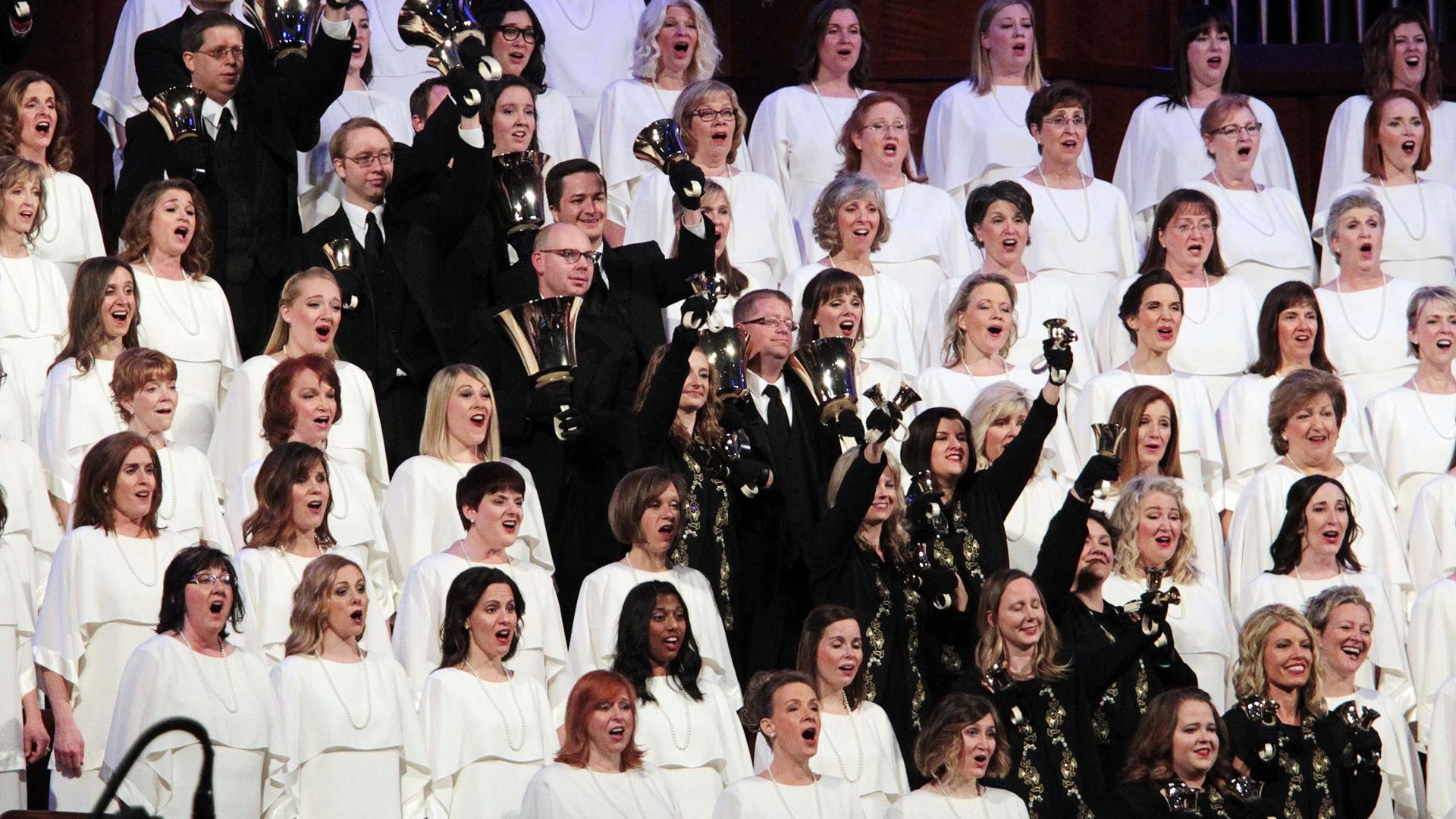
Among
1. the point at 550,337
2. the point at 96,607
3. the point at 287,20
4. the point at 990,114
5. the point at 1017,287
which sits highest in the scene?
the point at 287,20

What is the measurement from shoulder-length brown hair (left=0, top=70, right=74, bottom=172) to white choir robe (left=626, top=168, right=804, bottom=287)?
1.99m

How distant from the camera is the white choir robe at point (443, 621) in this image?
6.45 metres

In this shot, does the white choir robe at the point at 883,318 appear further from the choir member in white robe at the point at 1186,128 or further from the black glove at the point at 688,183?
the choir member in white robe at the point at 1186,128

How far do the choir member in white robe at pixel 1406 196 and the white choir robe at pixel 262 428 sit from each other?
155 inches

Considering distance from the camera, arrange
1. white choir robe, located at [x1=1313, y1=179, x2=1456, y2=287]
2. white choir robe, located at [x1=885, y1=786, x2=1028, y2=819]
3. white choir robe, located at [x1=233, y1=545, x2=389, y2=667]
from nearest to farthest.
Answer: white choir robe, located at [x1=885, y1=786, x2=1028, y2=819] → white choir robe, located at [x1=233, y1=545, x2=389, y2=667] → white choir robe, located at [x1=1313, y1=179, x2=1456, y2=287]

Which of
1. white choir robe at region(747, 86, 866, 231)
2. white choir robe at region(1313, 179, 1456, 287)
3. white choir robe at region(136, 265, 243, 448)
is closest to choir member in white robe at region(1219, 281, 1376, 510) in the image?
white choir robe at region(1313, 179, 1456, 287)

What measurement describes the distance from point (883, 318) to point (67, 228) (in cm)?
266

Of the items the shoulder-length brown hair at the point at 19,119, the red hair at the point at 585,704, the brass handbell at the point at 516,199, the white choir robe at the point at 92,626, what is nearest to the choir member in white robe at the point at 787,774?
the red hair at the point at 585,704

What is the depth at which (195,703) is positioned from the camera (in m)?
5.83

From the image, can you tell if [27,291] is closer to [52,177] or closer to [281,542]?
[52,177]

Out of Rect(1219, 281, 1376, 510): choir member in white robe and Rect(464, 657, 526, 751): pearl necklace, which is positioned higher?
Rect(1219, 281, 1376, 510): choir member in white robe

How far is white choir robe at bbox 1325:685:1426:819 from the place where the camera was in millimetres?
6953

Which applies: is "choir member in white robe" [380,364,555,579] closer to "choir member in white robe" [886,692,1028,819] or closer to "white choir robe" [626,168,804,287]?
"choir member in white robe" [886,692,1028,819]

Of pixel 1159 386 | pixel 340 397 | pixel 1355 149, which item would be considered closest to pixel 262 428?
pixel 340 397
